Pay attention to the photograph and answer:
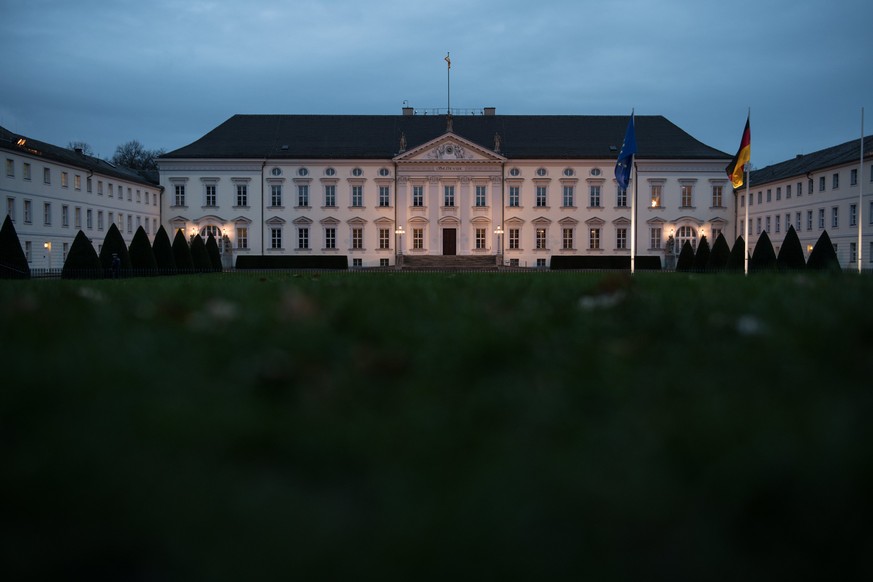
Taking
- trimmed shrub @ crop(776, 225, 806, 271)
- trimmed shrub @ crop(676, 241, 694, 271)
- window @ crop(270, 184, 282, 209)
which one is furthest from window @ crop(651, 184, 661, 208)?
window @ crop(270, 184, 282, 209)

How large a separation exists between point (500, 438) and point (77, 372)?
53.1 inches

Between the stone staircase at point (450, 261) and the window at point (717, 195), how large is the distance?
839 inches

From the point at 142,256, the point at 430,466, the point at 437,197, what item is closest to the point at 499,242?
the point at 437,197

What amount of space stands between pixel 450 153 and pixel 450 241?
8159mm

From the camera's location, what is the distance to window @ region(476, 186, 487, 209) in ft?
212

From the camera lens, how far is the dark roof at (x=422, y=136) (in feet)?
210

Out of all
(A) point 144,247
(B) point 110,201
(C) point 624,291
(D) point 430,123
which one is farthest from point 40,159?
(C) point 624,291

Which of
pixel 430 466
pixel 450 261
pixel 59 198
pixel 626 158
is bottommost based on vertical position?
pixel 430 466

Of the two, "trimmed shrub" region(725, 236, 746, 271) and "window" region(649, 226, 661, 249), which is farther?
"window" region(649, 226, 661, 249)

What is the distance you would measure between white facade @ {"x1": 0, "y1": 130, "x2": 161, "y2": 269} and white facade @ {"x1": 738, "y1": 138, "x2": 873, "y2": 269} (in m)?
54.3

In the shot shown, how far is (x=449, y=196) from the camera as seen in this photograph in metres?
64.6

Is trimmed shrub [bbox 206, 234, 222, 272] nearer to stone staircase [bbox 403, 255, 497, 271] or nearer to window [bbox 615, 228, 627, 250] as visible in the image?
stone staircase [bbox 403, 255, 497, 271]

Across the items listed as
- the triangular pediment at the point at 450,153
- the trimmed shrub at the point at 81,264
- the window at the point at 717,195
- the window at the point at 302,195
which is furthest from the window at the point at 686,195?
the trimmed shrub at the point at 81,264

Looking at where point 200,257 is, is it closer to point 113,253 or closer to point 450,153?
point 113,253
